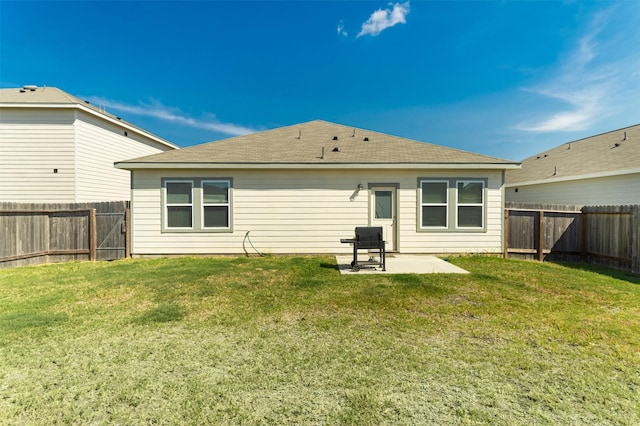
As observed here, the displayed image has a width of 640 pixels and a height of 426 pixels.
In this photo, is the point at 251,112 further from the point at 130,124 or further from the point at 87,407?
the point at 87,407

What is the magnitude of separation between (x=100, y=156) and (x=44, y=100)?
279 cm

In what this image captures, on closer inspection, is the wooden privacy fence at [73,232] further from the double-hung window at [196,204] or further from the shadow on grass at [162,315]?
the shadow on grass at [162,315]

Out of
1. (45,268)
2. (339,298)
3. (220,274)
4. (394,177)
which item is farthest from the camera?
(394,177)

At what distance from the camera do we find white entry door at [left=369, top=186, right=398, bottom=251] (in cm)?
879

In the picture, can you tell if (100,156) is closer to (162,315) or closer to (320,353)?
(162,315)

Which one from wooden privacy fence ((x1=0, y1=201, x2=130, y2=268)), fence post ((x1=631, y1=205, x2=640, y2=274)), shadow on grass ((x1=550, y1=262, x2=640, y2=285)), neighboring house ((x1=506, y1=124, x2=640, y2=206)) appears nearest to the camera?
shadow on grass ((x1=550, y1=262, x2=640, y2=285))

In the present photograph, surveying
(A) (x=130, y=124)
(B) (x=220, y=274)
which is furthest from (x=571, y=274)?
(A) (x=130, y=124)

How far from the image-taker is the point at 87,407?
2.10 meters

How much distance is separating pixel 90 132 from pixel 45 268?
7.10m

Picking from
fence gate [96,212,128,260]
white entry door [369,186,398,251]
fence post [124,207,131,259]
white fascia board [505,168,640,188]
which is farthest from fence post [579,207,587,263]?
fence gate [96,212,128,260]

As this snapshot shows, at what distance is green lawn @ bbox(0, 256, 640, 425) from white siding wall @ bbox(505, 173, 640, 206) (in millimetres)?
6489

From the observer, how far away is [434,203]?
8.77 meters

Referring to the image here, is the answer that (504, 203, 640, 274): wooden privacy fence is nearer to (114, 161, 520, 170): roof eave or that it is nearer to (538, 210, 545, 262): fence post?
(538, 210, 545, 262): fence post

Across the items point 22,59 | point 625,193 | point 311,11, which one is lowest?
point 625,193
